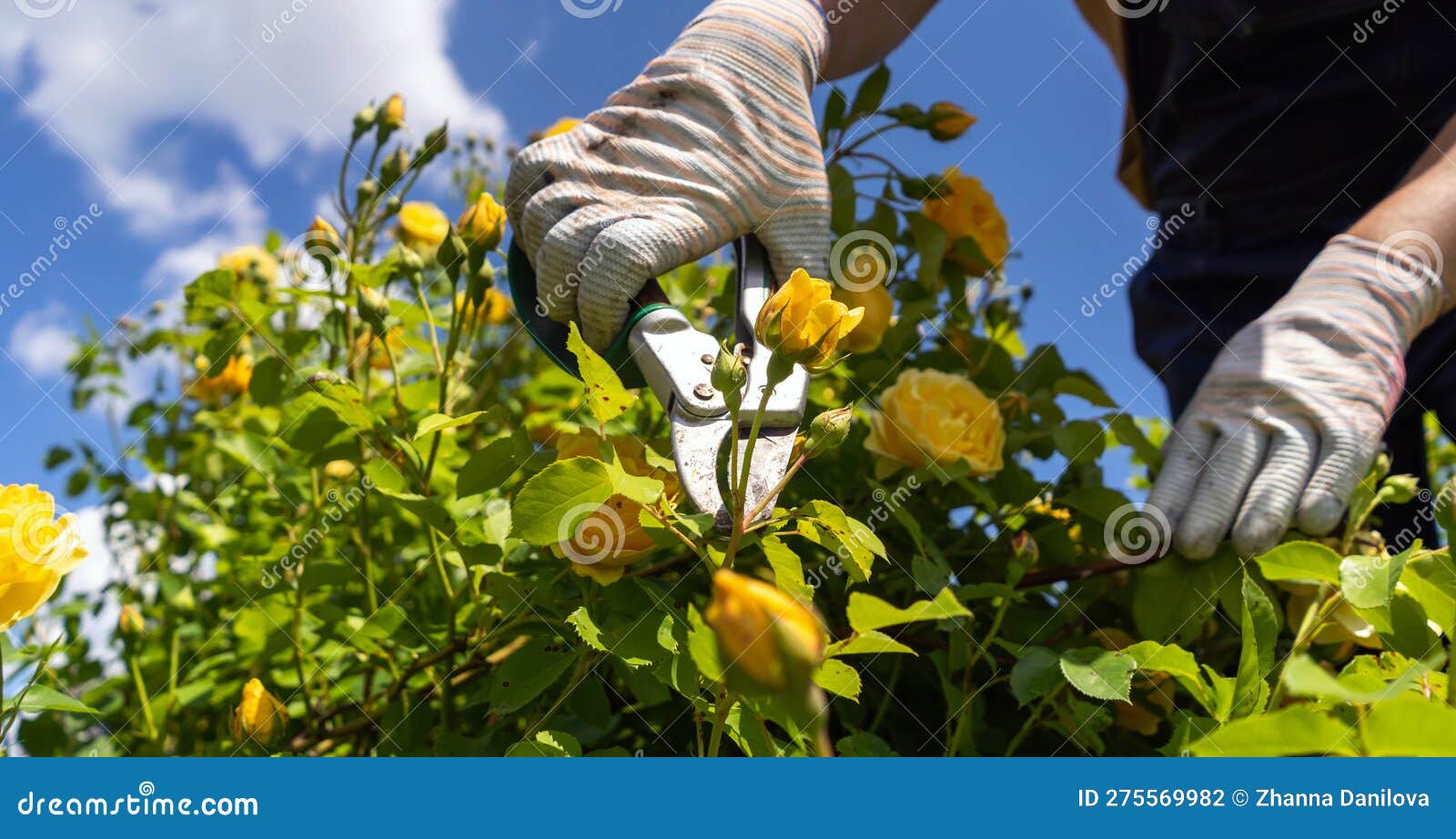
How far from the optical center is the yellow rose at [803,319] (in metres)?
0.53

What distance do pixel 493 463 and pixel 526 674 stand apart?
155 mm

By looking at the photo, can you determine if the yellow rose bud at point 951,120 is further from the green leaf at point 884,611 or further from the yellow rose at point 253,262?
the yellow rose at point 253,262

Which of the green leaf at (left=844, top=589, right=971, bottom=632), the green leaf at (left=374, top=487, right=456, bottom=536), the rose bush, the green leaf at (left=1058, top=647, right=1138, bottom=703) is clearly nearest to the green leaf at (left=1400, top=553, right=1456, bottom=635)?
the rose bush

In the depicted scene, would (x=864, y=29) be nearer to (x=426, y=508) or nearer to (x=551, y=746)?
(x=426, y=508)

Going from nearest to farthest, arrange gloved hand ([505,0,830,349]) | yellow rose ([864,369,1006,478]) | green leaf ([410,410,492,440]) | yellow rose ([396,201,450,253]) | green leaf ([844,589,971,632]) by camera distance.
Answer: green leaf ([844,589,971,632]) < green leaf ([410,410,492,440]) < gloved hand ([505,0,830,349]) < yellow rose ([864,369,1006,478]) < yellow rose ([396,201,450,253])

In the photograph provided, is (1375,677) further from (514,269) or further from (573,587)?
(514,269)

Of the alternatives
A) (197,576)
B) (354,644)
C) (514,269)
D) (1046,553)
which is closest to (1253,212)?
(1046,553)

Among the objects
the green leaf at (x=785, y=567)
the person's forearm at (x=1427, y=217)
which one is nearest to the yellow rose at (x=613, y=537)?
the green leaf at (x=785, y=567)

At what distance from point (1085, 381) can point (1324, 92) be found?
64cm

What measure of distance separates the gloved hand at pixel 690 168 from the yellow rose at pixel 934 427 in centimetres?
16

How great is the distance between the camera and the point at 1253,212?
1.44 metres

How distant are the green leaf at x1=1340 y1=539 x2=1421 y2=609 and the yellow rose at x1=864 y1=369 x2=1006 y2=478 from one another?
15.5 inches

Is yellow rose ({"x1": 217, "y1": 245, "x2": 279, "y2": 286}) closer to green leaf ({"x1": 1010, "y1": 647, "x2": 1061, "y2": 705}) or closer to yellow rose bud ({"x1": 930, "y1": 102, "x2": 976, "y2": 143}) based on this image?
yellow rose bud ({"x1": 930, "y1": 102, "x2": 976, "y2": 143})

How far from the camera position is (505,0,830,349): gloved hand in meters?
0.75
